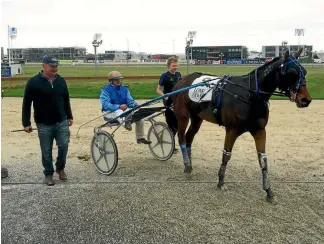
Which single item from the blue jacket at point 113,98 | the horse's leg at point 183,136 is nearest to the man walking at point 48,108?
the blue jacket at point 113,98

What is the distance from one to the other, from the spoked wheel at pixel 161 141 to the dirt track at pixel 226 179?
176 mm

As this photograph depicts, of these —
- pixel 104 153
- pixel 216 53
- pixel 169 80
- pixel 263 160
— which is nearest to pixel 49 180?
pixel 104 153

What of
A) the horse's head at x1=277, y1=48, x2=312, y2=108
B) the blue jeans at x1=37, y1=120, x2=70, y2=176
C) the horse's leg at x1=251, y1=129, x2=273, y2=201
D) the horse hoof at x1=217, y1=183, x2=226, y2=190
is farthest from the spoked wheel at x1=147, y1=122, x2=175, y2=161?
the horse's head at x1=277, y1=48, x2=312, y2=108

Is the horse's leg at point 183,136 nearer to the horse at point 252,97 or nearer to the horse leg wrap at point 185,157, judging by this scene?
the horse leg wrap at point 185,157

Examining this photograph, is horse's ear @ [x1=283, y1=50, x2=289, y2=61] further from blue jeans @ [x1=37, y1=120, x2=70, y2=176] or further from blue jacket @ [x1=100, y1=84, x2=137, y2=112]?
blue jeans @ [x1=37, y1=120, x2=70, y2=176]

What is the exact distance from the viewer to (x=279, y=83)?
4.89m

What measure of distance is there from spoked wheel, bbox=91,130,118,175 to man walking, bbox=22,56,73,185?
24.2 inches

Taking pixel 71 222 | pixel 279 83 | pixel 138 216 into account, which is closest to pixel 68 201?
pixel 71 222

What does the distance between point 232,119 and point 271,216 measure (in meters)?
1.29

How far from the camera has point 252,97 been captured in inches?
200

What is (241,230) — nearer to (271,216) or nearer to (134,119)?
(271,216)

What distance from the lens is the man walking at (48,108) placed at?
219 inches

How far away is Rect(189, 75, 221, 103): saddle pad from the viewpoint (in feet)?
18.7

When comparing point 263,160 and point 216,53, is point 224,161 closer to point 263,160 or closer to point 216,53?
point 263,160
